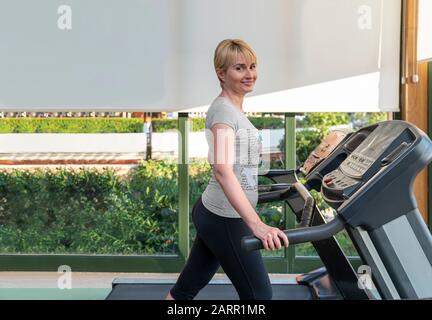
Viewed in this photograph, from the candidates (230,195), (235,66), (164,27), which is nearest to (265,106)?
(164,27)

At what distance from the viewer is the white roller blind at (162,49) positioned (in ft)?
11.1

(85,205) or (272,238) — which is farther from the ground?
(272,238)

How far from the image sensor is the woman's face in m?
1.98

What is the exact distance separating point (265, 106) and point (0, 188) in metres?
1.95

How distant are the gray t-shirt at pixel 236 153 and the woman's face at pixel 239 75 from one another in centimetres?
6

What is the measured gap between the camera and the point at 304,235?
5.36 feet

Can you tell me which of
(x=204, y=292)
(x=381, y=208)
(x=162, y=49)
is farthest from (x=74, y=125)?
(x=381, y=208)

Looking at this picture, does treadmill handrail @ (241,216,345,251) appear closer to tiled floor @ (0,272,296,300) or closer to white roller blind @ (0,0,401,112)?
tiled floor @ (0,272,296,300)

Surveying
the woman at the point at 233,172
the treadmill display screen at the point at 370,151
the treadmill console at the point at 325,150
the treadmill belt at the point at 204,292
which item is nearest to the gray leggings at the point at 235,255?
the woman at the point at 233,172

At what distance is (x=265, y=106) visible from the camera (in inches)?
134

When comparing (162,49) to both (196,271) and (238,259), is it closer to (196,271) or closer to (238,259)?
(196,271)

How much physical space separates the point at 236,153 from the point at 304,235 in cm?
46

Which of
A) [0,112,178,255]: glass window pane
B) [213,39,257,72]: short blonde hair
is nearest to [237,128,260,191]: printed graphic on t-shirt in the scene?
[213,39,257,72]: short blonde hair
